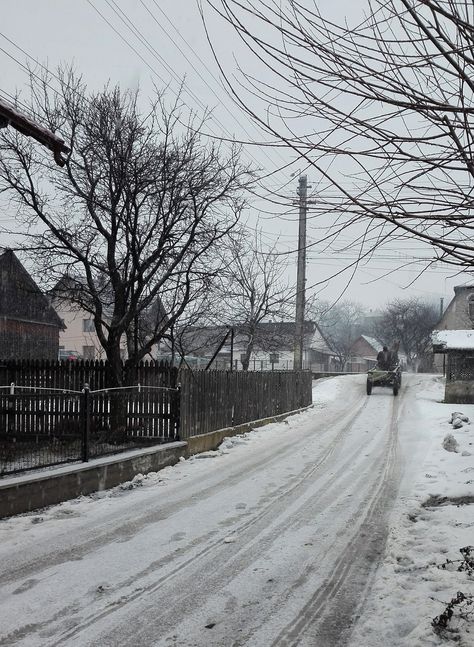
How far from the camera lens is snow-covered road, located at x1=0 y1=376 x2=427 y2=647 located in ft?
13.0

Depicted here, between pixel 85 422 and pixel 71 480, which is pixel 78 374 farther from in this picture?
pixel 71 480

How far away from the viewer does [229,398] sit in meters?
14.8

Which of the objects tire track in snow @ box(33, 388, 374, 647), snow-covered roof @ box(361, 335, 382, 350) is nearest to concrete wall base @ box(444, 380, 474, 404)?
tire track in snow @ box(33, 388, 374, 647)

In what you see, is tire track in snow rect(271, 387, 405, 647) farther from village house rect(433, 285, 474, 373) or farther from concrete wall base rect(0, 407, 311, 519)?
village house rect(433, 285, 474, 373)

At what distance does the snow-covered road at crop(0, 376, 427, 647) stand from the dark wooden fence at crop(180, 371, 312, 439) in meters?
2.16

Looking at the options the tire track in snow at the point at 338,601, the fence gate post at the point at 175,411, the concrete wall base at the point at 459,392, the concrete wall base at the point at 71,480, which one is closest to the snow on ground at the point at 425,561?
the tire track in snow at the point at 338,601

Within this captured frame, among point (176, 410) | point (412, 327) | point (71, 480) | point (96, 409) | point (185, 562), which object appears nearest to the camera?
point (185, 562)

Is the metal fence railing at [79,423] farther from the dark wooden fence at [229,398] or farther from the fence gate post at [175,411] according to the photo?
the dark wooden fence at [229,398]

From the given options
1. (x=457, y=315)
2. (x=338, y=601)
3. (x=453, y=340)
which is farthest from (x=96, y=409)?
(x=457, y=315)

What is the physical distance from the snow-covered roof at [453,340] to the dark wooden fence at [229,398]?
41.0 feet

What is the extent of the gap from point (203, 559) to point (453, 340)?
97.4 feet

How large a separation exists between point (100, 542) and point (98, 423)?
Result: 430cm

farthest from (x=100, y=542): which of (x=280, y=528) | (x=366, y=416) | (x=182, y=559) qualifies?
(x=366, y=416)

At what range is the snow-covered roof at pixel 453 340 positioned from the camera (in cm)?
3077
